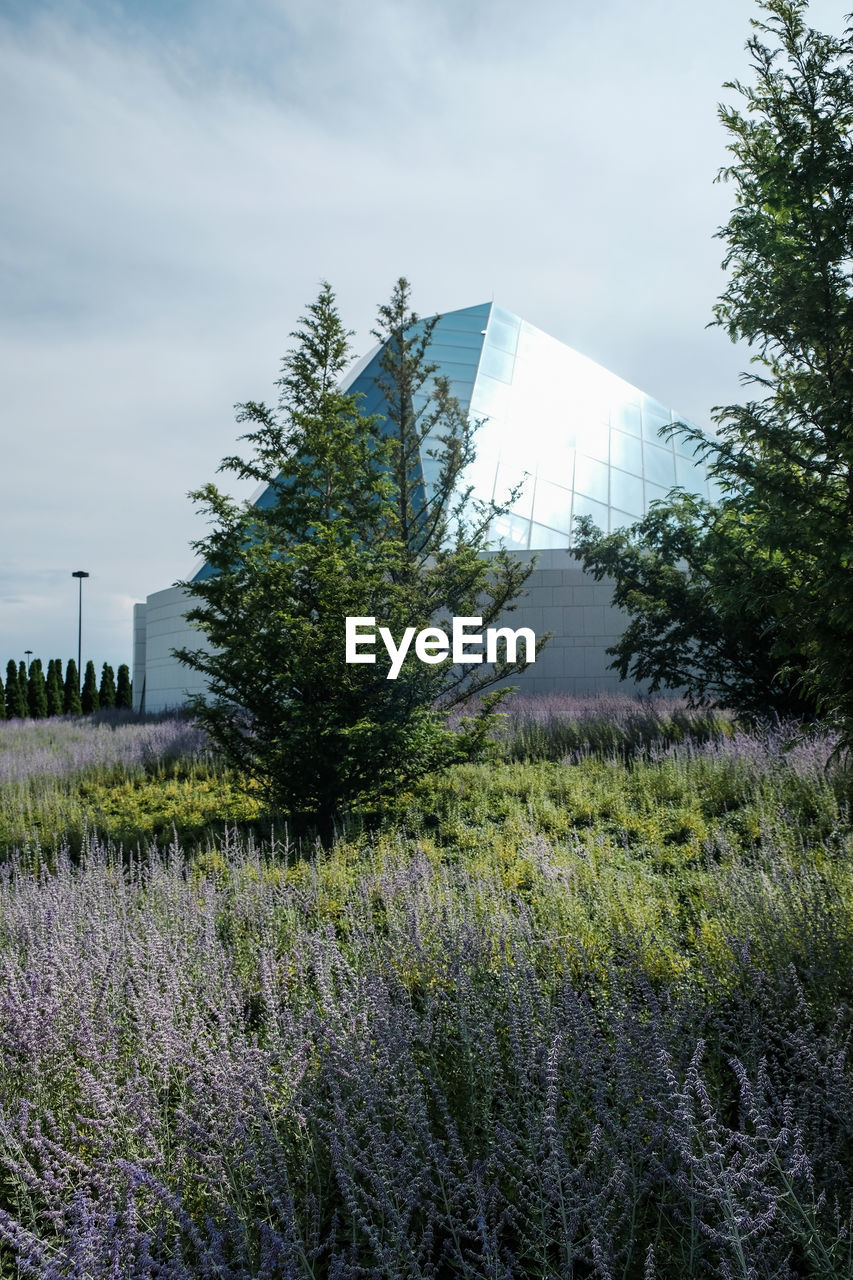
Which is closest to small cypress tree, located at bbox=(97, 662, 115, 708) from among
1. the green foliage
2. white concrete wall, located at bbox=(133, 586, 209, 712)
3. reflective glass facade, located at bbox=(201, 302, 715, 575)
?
white concrete wall, located at bbox=(133, 586, 209, 712)

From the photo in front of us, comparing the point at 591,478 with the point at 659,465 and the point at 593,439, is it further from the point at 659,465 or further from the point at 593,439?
the point at 659,465

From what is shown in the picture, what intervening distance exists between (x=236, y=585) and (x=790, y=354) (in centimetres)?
526

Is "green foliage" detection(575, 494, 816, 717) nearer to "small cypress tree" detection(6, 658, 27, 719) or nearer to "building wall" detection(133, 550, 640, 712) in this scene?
"building wall" detection(133, 550, 640, 712)

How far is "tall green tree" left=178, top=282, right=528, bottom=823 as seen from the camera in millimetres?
7629

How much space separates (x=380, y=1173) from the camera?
229 centimetres

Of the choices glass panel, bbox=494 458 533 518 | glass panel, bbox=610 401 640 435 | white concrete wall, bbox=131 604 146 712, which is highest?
glass panel, bbox=610 401 640 435

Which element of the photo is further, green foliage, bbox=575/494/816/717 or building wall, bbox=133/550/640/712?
building wall, bbox=133/550/640/712

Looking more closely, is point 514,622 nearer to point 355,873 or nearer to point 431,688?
point 431,688

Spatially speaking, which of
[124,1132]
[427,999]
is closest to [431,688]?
[427,999]

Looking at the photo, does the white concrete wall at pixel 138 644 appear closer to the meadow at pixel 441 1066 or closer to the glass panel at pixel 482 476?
the glass panel at pixel 482 476

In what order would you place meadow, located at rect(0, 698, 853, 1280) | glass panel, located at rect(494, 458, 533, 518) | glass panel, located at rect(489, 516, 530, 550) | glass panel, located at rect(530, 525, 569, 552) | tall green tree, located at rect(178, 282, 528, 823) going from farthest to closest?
glass panel, located at rect(494, 458, 533, 518), glass panel, located at rect(530, 525, 569, 552), glass panel, located at rect(489, 516, 530, 550), tall green tree, located at rect(178, 282, 528, 823), meadow, located at rect(0, 698, 853, 1280)

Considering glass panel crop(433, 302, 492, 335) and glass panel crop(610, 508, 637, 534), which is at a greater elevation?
glass panel crop(433, 302, 492, 335)

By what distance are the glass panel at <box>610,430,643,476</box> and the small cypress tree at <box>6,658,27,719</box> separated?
26432 mm

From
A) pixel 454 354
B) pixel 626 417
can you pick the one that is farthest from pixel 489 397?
pixel 626 417
